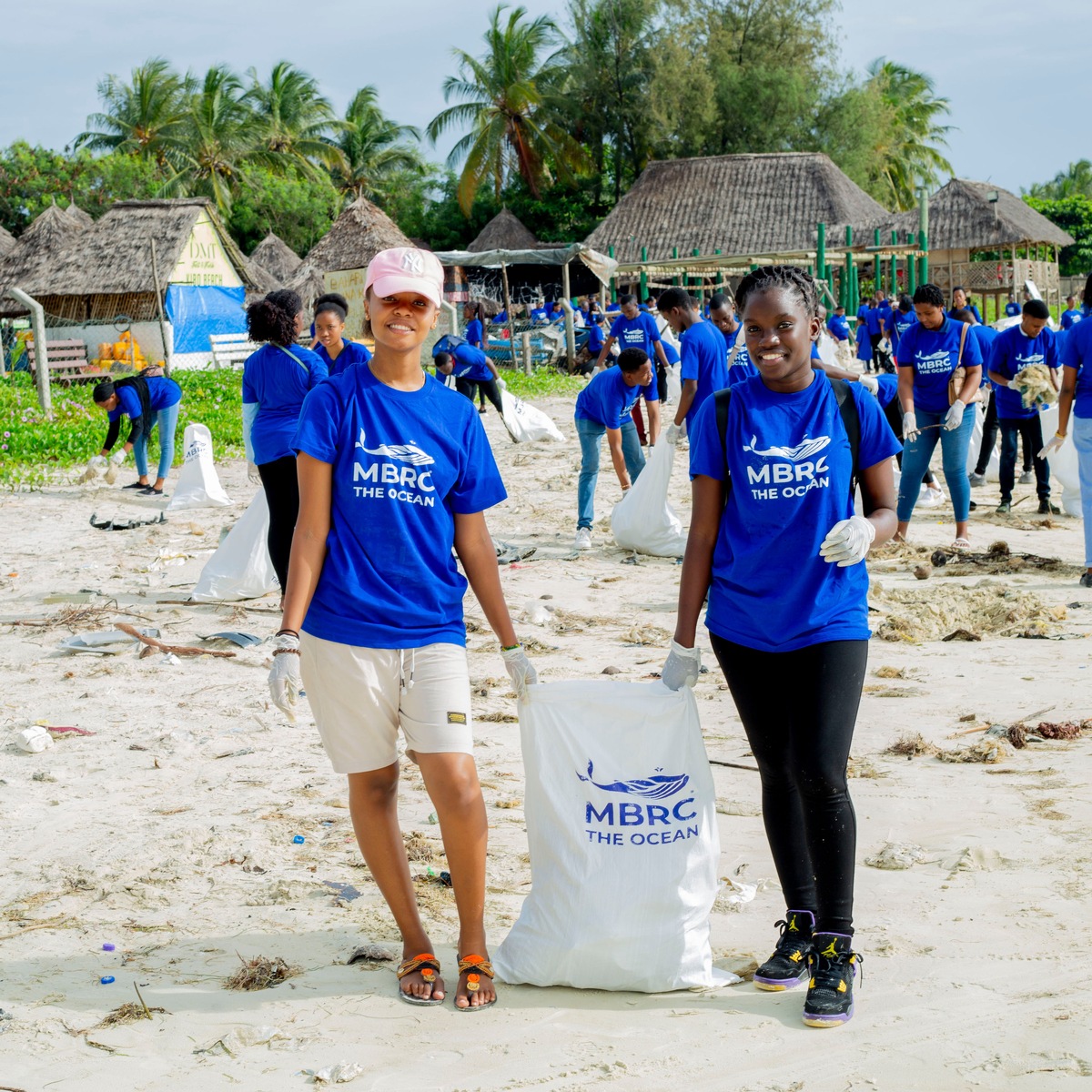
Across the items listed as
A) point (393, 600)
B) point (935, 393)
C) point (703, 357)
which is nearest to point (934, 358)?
point (935, 393)

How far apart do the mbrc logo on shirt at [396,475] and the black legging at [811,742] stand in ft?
2.43

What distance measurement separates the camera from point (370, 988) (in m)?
2.96

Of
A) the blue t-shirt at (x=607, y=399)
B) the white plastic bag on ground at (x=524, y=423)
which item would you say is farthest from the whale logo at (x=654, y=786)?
the white plastic bag on ground at (x=524, y=423)

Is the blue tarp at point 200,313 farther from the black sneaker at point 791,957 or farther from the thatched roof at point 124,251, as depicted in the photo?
the black sneaker at point 791,957

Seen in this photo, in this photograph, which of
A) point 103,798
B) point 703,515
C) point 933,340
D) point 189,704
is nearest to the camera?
point 703,515

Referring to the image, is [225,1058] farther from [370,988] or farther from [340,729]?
[340,729]

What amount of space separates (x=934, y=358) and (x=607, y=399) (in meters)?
2.19

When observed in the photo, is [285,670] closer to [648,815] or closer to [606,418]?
[648,815]

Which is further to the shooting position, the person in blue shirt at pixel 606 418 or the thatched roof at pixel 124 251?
the thatched roof at pixel 124 251

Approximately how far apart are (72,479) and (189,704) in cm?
783

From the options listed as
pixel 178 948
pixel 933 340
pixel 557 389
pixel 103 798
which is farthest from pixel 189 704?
pixel 557 389

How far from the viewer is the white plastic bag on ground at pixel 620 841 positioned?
286cm

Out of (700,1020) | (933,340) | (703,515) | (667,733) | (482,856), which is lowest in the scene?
(700,1020)

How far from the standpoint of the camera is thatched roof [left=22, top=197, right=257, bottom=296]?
2797cm
